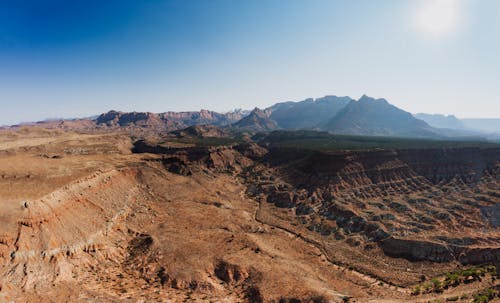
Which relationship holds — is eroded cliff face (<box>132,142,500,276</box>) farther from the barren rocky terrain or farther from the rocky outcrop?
the barren rocky terrain

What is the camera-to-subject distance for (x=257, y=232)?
57094 millimetres

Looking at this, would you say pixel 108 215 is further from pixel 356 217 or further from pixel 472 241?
pixel 472 241

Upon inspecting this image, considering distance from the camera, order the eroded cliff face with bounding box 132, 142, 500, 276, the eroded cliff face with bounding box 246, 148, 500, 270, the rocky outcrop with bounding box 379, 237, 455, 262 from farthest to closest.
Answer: the eroded cliff face with bounding box 132, 142, 500, 276
the eroded cliff face with bounding box 246, 148, 500, 270
the rocky outcrop with bounding box 379, 237, 455, 262

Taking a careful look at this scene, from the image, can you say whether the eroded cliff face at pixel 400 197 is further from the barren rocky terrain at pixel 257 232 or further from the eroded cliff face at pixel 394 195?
the barren rocky terrain at pixel 257 232

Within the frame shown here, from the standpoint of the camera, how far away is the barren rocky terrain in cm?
3394

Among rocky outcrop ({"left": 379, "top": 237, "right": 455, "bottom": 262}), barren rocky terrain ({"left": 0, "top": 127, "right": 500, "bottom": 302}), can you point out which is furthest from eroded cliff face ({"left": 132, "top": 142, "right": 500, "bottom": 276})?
barren rocky terrain ({"left": 0, "top": 127, "right": 500, "bottom": 302})

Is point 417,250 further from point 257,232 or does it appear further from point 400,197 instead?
point 257,232

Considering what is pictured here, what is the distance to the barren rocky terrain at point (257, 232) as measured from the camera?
33.9m

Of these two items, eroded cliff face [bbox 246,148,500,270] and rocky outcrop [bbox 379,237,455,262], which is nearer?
rocky outcrop [bbox 379,237,455,262]

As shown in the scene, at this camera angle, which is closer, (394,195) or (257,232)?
(257,232)

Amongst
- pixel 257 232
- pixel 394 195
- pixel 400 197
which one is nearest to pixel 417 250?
pixel 400 197

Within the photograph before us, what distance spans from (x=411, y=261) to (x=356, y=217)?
16.0 m

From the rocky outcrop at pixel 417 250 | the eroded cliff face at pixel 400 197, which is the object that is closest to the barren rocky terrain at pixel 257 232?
the rocky outcrop at pixel 417 250

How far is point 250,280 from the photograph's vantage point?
3828 centimetres
